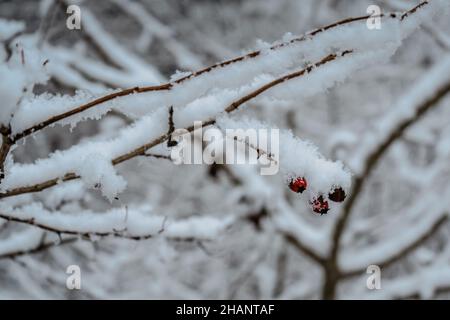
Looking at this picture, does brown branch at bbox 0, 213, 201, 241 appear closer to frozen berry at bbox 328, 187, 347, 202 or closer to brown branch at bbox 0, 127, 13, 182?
brown branch at bbox 0, 127, 13, 182

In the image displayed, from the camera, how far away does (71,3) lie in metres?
3.11

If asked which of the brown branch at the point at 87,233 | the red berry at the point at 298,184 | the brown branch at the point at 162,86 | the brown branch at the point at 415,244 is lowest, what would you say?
the red berry at the point at 298,184

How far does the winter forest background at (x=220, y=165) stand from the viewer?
0.86 meters

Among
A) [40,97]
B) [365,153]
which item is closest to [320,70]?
[40,97]

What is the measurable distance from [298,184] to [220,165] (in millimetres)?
2352

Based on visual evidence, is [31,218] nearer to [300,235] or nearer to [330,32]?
[330,32]

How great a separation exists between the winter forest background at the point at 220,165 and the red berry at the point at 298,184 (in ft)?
0.05

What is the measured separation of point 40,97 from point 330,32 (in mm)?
627

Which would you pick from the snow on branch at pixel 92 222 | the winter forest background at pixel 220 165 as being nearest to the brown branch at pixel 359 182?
the winter forest background at pixel 220 165

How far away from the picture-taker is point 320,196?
833 mm

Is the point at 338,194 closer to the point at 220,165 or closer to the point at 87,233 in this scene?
the point at 87,233

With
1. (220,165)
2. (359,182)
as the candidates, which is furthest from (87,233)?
(359,182)

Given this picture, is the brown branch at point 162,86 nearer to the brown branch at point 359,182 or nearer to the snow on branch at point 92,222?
the snow on branch at point 92,222

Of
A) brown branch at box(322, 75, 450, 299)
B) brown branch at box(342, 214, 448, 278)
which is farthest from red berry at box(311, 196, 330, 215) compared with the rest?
brown branch at box(342, 214, 448, 278)
